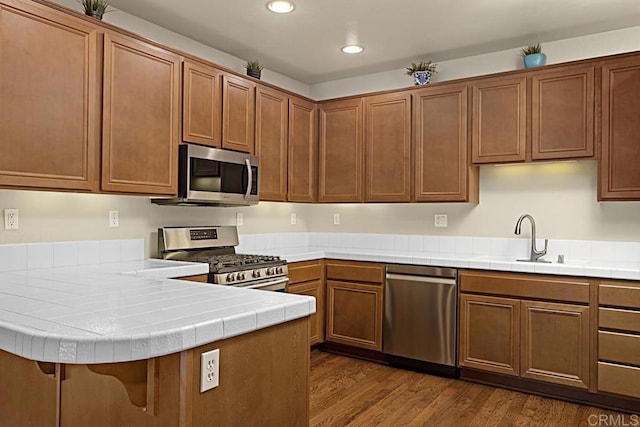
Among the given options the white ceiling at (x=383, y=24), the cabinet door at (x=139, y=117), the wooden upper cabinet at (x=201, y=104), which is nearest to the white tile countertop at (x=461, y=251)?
the wooden upper cabinet at (x=201, y=104)

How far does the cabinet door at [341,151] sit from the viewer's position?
436 cm

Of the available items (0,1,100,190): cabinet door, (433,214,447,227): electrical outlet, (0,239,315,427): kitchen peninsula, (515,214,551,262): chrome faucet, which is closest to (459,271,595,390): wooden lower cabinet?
Result: (515,214,551,262): chrome faucet

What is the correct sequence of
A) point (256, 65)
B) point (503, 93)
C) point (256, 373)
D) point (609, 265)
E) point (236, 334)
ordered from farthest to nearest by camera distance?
point (256, 65), point (503, 93), point (609, 265), point (256, 373), point (236, 334)

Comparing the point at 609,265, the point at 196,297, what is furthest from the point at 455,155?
the point at 196,297

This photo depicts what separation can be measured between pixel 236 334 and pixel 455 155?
9.52ft

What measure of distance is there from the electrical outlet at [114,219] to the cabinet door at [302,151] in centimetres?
152

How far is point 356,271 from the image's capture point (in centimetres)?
406

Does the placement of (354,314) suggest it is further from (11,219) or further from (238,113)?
(11,219)

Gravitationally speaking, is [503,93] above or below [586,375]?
above

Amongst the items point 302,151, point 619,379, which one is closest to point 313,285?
point 302,151

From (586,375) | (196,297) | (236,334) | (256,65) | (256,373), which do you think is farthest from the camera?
(256,65)

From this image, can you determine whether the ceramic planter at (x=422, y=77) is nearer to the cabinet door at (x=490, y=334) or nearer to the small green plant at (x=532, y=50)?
the small green plant at (x=532, y=50)

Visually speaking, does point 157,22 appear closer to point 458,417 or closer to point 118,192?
point 118,192

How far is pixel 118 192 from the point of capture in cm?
283
